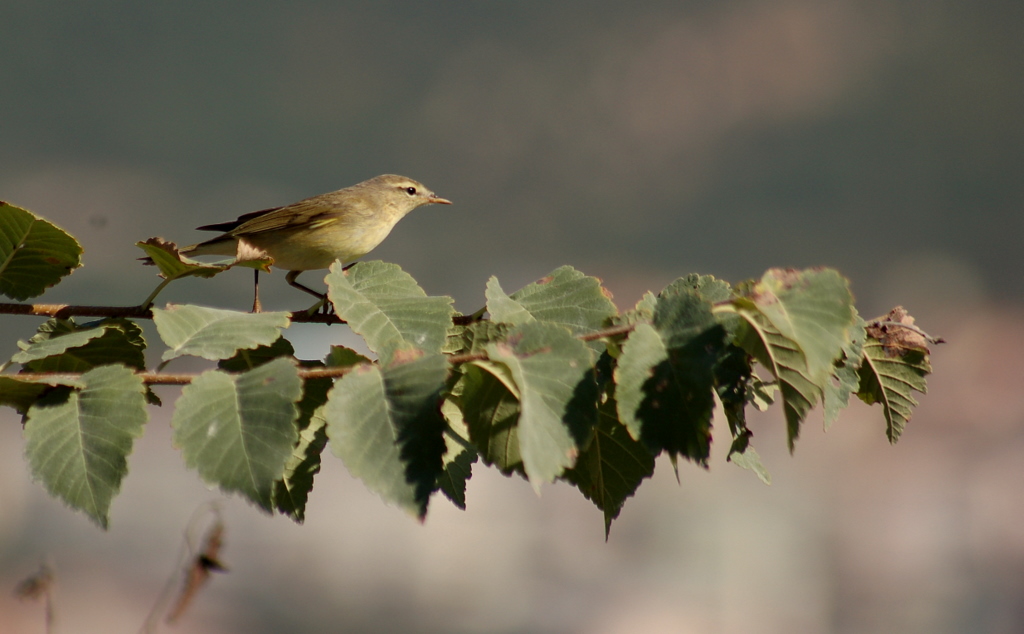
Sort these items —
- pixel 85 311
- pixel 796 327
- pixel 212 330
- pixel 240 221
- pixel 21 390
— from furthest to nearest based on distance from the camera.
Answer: pixel 240 221 < pixel 85 311 < pixel 212 330 < pixel 21 390 < pixel 796 327

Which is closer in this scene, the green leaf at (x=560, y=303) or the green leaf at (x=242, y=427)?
the green leaf at (x=242, y=427)

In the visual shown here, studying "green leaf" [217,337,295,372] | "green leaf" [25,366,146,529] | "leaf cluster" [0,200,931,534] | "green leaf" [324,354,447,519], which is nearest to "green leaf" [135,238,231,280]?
"leaf cluster" [0,200,931,534]

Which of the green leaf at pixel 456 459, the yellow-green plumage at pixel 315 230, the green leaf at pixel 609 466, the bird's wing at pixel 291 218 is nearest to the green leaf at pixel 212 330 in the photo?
the green leaf at pixel 456 459

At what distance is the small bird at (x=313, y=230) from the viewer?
2.55 metres

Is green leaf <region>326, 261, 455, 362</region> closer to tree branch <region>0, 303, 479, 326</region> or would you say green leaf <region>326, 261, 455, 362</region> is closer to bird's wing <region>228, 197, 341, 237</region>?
tree branch <region>0, 303, 479, 326</region>

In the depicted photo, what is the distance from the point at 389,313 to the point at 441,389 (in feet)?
0.84

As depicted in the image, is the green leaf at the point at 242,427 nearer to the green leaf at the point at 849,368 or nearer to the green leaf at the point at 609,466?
the green leaf at the point at 609,466

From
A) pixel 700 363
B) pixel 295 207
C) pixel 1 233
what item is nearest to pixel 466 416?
pixel 700 363

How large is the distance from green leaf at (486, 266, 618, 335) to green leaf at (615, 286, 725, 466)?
0.18m

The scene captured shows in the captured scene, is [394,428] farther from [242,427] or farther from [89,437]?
[89,437]

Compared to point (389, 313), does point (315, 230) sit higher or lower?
higher

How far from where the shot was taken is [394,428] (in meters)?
0.80

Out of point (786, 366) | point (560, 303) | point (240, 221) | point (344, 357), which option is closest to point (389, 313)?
point (344, 357)

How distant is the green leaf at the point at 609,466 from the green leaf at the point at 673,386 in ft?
0.42
